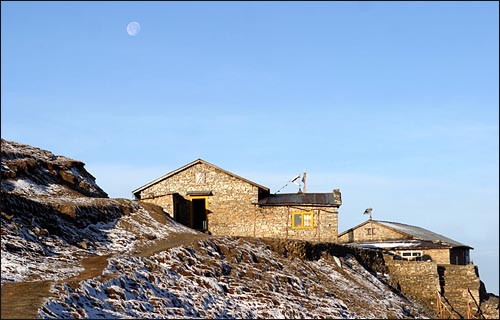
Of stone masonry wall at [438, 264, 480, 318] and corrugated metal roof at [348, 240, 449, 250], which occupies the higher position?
corrugated metal roof at [348, 240, 449, 250]

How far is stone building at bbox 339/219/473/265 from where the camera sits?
46.9 meters

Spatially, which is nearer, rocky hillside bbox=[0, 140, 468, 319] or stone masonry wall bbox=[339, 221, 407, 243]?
rocky hillside bbox=[0, 140, 468, 319]

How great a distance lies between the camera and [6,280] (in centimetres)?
2011

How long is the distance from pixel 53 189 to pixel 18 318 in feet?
78.1

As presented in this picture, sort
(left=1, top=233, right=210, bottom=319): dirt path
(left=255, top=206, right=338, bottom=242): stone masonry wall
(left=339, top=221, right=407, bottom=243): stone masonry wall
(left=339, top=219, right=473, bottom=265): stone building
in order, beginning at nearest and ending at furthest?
1. (left=1, top=233, right=210, bottom=319): dirt path
2. (left=255, top=206, right=338, bottom=242): stone masonry wall
3. (left=339, top=219, right=473, bottom=265): stone building
4. (left=339, top=221, right=407, bottom=243): stone masonry wall

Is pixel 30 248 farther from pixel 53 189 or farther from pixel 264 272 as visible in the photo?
pixel 53 189

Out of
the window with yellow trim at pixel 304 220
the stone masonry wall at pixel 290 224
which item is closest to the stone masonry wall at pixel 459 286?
the stone masonry wall at pixel 290 224

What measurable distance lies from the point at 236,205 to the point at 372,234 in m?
14.5

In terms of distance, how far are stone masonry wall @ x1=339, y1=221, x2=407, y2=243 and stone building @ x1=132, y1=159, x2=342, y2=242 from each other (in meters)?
7.93

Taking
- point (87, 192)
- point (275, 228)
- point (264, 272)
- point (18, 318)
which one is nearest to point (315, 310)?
point (264, 272)

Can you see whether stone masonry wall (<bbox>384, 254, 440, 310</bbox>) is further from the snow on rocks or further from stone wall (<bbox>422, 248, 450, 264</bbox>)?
stone wall (<bbox>422, 248, 450, 264</bbox>)

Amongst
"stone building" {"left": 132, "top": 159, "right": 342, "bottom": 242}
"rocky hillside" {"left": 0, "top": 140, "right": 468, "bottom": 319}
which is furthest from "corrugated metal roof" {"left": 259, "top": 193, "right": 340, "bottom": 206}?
"rocky hillside" {"left": 0, "top": 140, "right": 468, "bottom": 319}

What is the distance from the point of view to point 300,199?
46.0m

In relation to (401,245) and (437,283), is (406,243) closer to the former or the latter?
(401,245)
